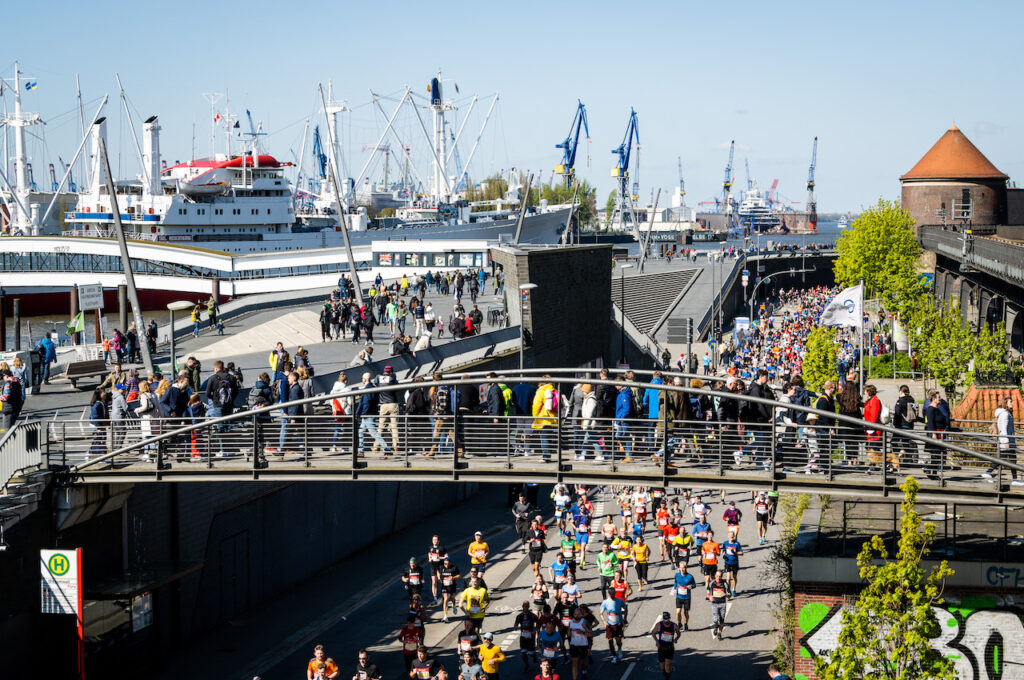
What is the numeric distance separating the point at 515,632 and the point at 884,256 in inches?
1867

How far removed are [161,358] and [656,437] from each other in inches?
848

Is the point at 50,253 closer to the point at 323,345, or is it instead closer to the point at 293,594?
the point at 323,345

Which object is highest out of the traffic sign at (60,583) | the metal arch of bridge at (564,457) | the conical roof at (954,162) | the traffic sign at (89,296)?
the conical roof at (954,162)

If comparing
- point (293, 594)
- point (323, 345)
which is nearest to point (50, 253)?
point (323, 345)

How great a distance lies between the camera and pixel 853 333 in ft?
190

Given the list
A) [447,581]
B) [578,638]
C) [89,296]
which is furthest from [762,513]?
[89,296]

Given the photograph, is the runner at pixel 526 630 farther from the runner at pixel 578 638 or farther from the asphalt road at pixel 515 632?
the runner at pixel 578 638

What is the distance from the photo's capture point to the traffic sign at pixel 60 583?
53.4 ft

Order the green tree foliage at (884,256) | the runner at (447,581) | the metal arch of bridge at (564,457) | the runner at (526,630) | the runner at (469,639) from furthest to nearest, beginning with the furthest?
the green tree foliage at (884,256)
the runner at (447,581)
the runner at (526,630)
the runner at (469,639)
the metal arch of bridge at (564,457)

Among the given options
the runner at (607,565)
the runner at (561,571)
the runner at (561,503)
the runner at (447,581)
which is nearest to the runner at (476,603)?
the runner at (561,571)

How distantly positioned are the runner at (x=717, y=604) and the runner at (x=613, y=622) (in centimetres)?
173

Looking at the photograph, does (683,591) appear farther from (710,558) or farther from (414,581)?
(414,581)

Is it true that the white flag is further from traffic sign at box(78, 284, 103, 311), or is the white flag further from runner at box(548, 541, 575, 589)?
traffic sign at box(78, 284, 103, 311)

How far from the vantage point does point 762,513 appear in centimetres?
2559
